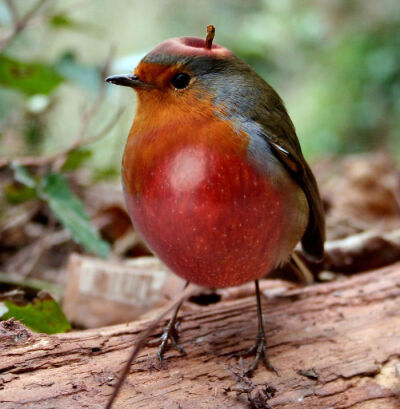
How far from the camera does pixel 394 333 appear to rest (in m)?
2.10

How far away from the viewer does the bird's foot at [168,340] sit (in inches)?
71.9

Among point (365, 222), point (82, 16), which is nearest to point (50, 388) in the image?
point (365, 222)

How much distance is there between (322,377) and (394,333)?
1.53ft

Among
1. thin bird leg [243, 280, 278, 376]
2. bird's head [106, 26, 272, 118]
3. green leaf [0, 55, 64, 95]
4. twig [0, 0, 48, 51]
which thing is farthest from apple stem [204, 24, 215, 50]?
green leaf [0, 55, 64, 95]

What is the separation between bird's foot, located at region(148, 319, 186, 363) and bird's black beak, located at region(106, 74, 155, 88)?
2.82 ft

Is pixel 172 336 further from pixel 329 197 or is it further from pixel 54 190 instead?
pixel 329 197

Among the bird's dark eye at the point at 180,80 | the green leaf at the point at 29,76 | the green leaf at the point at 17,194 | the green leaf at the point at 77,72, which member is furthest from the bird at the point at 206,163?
the green leaf at the point at 77,72

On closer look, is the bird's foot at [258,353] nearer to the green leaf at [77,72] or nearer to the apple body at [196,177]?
the apple body at [196,177]

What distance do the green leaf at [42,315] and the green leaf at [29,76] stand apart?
1828 mm

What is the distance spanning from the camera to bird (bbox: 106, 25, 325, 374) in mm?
1569

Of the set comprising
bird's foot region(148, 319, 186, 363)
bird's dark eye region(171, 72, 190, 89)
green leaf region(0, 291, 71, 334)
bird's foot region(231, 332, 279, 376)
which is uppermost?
bird's dark eye region(171, 72, 190, 89)

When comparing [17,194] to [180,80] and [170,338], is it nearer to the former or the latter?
[170,338]

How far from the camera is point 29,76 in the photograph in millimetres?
3381

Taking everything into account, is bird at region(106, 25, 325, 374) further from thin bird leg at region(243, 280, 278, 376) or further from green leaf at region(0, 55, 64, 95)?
green leaf at region(0, 55, 64, 95)
